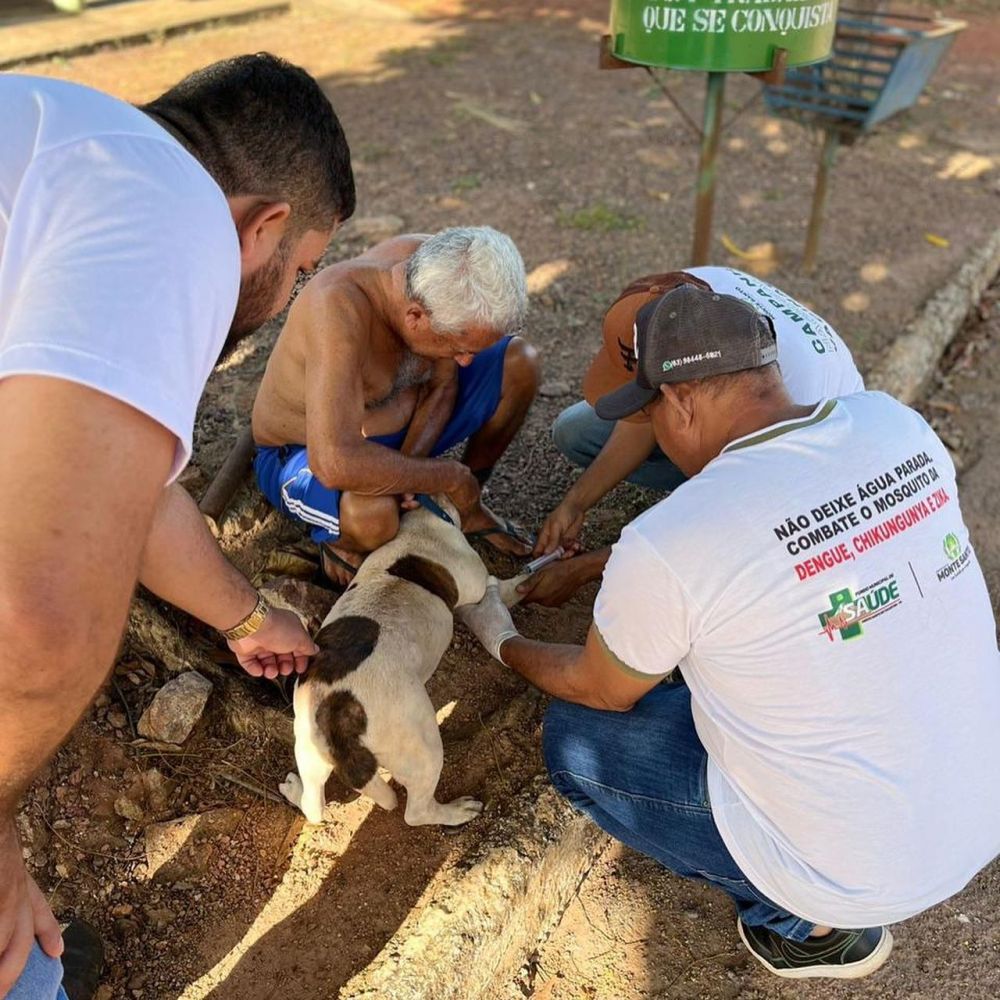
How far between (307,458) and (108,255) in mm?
2205

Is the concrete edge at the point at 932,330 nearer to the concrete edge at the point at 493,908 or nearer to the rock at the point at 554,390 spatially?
the rock at the point at 554,390

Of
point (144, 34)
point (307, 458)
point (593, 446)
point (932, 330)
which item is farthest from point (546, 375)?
point (144, 34)

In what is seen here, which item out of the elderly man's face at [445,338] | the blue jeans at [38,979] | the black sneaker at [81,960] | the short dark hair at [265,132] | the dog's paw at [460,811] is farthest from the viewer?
the elderly man's face at [445,338]

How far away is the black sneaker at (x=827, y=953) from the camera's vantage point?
8.75 feet

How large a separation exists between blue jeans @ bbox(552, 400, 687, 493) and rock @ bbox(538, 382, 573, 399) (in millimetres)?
775

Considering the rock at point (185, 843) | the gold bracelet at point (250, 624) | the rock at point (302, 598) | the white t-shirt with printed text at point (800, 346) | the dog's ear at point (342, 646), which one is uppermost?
the white t-shirt with printed text at point (800, 346)

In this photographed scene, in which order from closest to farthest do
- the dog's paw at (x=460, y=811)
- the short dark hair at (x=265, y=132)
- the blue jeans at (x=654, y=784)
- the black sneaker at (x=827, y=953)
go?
the short dark hair at (x=265, y=132), the blue jeans at (x=654, y=784), the black sneaker at (x=827, y=953), the dog's paw at (x=460, y=811)

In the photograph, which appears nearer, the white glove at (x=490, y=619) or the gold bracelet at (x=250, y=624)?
the gold bracelet at (x=250, y=624)

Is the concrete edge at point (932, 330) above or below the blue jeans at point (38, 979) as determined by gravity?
below

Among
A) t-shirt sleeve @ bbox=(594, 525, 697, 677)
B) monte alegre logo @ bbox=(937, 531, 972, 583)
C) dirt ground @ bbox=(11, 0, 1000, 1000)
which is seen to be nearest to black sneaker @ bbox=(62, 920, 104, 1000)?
dirt ground @ bbox=(11, 0, 1000, 1000)

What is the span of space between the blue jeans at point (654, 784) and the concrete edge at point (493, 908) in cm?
13

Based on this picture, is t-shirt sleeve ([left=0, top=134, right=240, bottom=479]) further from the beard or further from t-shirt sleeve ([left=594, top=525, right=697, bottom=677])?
t-shirt sleeve ([left=594, top=525, right=697, bottom=677])

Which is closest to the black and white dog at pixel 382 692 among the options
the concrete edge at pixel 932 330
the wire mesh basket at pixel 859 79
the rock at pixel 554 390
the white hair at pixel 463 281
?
the white hair at pixel 463 281

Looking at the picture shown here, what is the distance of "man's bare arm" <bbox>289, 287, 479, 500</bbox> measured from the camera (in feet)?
10.6
